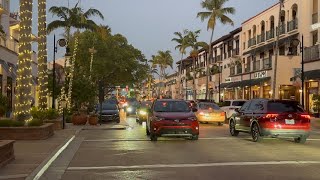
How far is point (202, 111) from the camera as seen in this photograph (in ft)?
106

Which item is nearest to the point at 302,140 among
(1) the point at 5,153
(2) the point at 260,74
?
Result: (1) the point at 5,153

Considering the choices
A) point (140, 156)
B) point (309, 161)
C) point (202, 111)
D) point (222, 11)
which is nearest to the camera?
point (309, 161)

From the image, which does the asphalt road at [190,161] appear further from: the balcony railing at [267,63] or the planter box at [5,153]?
the balcony railing at [267,63]

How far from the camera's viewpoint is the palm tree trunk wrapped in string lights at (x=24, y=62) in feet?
68.5

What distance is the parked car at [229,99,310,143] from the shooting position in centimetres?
1819

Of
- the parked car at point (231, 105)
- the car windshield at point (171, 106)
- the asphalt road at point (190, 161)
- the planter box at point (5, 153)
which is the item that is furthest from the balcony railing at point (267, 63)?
the planter box at point (5, 153)

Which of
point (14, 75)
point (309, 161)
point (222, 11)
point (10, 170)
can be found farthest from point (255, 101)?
point (222, 11)

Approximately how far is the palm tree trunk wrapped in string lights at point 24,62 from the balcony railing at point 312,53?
2652 cm

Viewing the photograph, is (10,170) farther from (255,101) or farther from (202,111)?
(202,111)

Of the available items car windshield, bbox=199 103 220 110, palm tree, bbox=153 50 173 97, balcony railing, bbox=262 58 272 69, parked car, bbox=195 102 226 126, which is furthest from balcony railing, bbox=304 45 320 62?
palm tree, bbox=153 50 173 97

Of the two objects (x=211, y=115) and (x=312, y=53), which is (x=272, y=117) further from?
(x=312, y=53)

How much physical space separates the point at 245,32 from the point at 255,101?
44792 mm

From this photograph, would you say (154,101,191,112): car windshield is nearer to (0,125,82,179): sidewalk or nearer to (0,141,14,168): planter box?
(0,125,82,179): sidewalk

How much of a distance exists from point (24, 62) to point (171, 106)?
6436 mm
